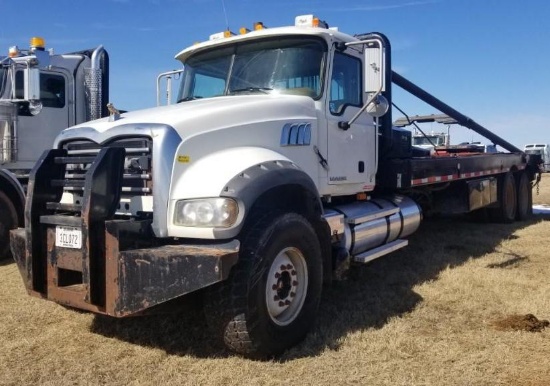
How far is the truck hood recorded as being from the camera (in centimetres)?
404

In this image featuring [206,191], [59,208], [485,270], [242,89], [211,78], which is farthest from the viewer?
[485,270]

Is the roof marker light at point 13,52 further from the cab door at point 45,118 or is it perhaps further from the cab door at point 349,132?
the cab door at point 349,132

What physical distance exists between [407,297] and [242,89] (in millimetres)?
2642

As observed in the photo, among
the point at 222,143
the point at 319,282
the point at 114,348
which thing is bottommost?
the point at 114,348

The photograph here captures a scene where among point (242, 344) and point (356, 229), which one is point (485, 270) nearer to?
point (356, 229)

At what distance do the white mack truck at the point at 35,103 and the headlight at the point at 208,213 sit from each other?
457 centimetres

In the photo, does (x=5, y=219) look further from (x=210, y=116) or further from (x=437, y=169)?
(x=437, y=169)

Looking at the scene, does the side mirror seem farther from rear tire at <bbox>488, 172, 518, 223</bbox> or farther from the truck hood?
rear tire at <bbox>488, 172, 518, 223</bbox>

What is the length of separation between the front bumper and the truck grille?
32 cm

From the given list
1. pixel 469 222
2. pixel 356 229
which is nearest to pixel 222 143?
pixel 356 229

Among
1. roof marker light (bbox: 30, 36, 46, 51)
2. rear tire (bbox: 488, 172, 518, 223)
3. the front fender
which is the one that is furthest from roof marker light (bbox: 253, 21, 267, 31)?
rear tire (bbox: 488, 172, 518, 223)

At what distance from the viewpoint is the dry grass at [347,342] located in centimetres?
365

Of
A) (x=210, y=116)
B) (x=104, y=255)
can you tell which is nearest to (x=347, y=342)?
(x=104, y=255)

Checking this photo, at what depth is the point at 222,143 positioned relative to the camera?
4230mm
